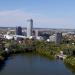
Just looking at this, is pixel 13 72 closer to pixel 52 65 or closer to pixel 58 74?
pixel 58 74

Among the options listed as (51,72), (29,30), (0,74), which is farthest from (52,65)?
(29,30)

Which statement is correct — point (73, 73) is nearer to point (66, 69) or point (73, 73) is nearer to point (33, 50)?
point (66, 69)

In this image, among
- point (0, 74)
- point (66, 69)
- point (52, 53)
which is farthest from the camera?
point (52, 53)

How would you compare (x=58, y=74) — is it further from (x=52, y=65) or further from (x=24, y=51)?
(x=24, y=51)

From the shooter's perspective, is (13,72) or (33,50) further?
(33,50)

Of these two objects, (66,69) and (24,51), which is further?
(24,51)

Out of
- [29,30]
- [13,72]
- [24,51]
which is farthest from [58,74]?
[29,30]

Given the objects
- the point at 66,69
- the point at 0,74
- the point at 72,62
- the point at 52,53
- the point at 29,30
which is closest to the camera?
the point at 0,74

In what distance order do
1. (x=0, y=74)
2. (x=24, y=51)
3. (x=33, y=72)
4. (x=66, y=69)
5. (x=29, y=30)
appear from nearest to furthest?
1. (x=0, y=74)
2. (x=33, y=72)
3. (x=66, y=69)
4. (x=24, y=51)
5. (x=29, y=30)

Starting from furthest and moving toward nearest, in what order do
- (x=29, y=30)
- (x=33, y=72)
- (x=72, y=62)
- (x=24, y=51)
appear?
(x=29, y=30), (x=24, y=51), (x=72, y=62), (x=33, y=72)
